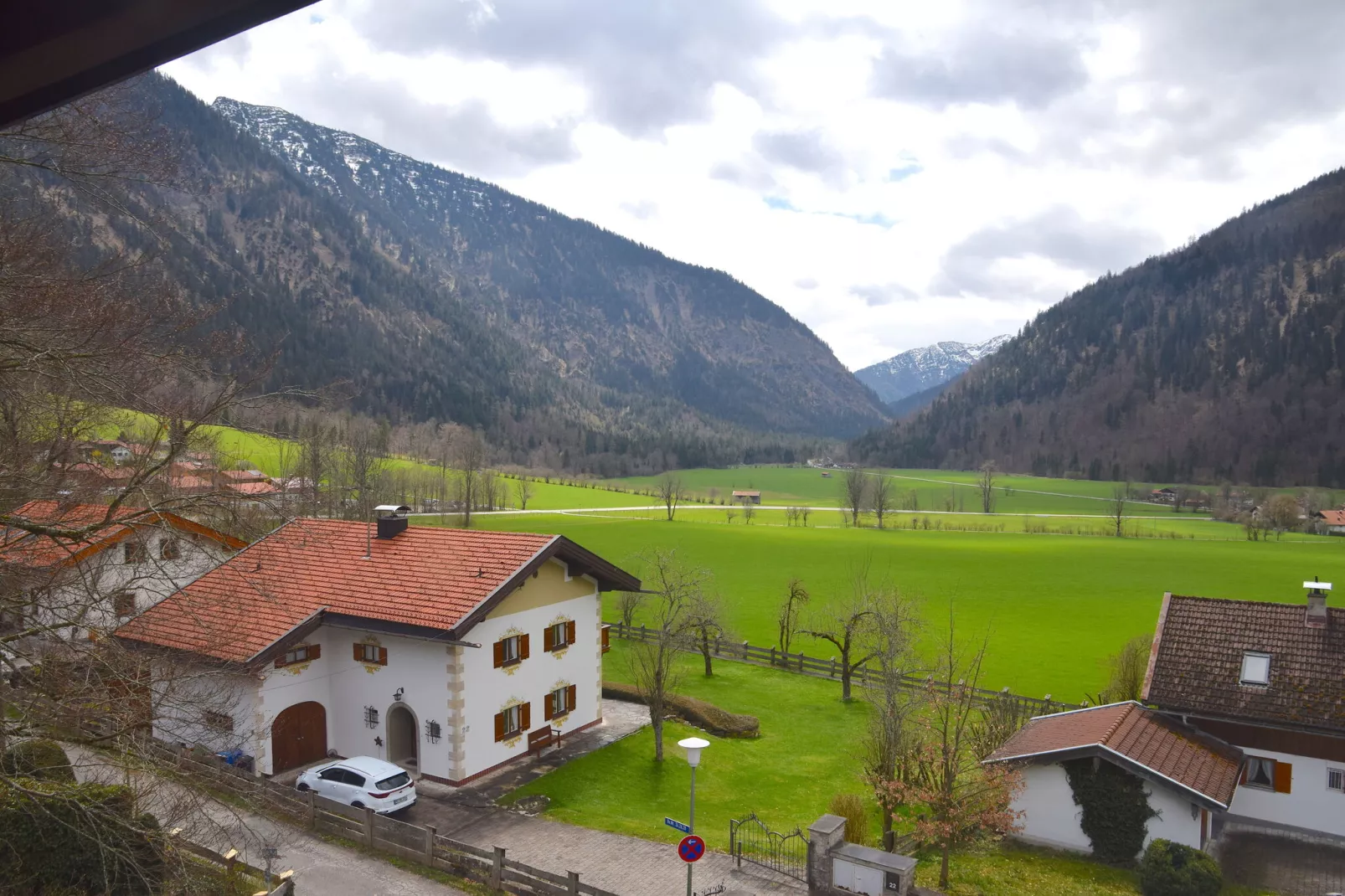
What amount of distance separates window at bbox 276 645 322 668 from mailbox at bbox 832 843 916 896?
1635 centimetres

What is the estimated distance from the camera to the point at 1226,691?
25578mm

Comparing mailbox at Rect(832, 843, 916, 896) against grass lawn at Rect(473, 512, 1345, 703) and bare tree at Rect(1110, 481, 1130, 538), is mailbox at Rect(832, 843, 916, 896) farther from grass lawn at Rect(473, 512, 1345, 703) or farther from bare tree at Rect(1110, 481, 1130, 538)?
bare tree at Rect(1110, 481, 1130, 538)

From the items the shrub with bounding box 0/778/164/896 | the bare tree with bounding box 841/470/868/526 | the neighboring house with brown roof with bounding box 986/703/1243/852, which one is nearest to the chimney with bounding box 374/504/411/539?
the shrub with bounding box 0/778/164/896

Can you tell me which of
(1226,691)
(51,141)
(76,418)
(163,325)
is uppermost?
(51,141)

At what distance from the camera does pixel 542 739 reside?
27797 mm

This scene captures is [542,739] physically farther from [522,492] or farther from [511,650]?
[522,492]

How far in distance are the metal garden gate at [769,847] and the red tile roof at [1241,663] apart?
12.2 m

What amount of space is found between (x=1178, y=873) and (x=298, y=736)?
77.4 ft

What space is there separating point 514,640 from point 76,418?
1735cm

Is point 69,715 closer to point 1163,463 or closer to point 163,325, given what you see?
point 163,325

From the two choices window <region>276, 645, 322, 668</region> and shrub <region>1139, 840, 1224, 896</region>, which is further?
window <region>276, 645, 322, 668</region>

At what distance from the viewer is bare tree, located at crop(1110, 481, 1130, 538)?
96812 millimetres

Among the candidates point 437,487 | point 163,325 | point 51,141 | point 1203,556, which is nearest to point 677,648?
point 163,325

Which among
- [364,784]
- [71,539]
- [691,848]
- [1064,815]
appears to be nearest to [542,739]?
[364,784]
